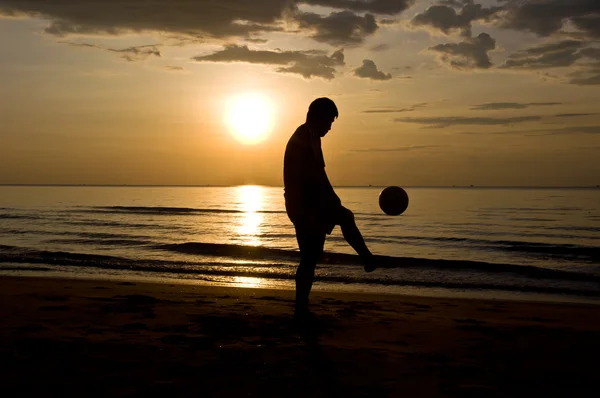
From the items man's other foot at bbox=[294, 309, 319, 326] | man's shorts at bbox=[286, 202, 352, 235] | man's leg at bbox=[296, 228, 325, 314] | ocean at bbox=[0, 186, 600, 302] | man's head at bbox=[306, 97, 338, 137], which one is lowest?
ocean at bbox=[0, 186, 600, 302]

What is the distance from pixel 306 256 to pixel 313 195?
2.16ft

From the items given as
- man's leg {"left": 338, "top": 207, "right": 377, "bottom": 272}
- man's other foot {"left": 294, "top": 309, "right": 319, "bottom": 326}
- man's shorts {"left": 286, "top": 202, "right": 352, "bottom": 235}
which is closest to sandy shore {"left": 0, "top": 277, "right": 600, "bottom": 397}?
man's other foot {"left": 294, "top": 309, "right": 319, "bottom": 326}

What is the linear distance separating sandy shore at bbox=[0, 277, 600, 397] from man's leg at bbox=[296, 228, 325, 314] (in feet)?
1.49

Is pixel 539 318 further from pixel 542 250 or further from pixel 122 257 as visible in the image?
pixel 542 250

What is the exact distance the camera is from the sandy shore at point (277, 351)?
4.13m

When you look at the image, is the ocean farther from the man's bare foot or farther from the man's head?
the man's head

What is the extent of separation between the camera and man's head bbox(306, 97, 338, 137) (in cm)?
607

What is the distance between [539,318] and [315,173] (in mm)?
4405

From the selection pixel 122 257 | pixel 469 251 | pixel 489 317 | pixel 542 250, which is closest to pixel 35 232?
Result: pixel 122 257

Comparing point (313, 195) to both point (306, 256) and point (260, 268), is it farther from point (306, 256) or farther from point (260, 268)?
point (260, 268)

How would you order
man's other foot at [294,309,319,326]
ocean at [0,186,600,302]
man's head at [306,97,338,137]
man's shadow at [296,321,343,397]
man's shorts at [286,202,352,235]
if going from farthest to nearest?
ocean at [0,186,600,302] → man's other foot at [294,309,319,326] → man's head at [306,97,338,137] → man's shorts at [286,202,352,235] → man's shadow at [296,321,343,397]

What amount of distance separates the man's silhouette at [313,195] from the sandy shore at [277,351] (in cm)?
93

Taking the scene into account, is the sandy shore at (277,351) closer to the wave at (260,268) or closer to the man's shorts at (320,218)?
the man's shorts at (320,218)

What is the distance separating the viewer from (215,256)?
826 inches
